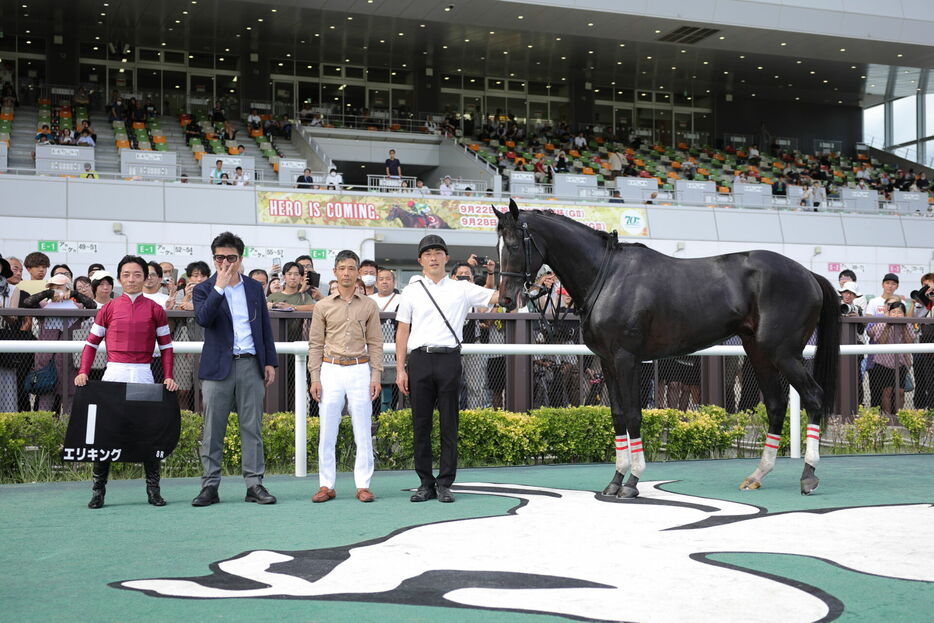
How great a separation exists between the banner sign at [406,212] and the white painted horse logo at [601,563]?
1798cm

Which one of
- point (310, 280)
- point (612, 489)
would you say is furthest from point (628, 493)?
point (310, 280)

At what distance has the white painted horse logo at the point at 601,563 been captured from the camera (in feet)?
10.7

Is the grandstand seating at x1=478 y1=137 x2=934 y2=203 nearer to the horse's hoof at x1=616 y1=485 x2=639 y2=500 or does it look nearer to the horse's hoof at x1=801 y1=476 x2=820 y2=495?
the horse's hoof at x1=801 y1=476 x2=820 y2=495

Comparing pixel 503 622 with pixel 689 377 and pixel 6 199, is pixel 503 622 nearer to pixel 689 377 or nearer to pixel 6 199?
pixel 689 377

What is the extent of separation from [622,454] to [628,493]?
0.85 feet

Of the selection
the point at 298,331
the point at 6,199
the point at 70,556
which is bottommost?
the point at 70,556

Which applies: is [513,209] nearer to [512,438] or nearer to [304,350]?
[304,350]

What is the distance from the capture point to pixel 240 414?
5797mm

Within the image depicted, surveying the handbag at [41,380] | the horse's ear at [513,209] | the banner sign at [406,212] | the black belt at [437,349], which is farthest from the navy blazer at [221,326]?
the banner sign at [406,212]

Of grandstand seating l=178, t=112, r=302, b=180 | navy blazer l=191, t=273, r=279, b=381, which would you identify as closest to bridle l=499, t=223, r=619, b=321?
navy blazer l=191, t=273, r=279, b=381

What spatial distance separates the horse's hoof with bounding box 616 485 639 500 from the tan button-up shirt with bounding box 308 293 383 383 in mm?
1651

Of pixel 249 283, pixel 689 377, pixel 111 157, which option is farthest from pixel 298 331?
pixel 111 157

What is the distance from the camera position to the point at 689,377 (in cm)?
891

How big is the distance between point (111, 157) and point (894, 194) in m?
22.9
